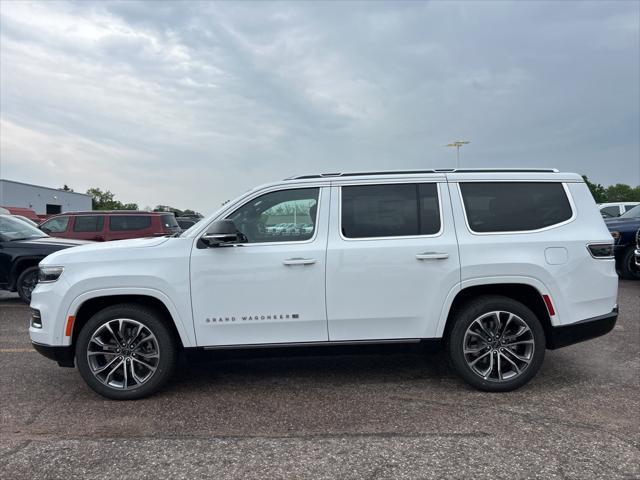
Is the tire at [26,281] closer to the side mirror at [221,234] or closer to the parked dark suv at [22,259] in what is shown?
the parked dark suv at [22,259]

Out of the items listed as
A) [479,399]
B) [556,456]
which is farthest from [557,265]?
[556,456]

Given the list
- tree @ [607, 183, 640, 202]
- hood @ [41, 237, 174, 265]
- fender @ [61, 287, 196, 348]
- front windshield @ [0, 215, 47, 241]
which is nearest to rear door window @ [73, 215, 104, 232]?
front windshield @ [0, 215, 47, 241]

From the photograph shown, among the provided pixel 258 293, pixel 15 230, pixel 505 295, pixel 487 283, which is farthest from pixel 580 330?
pixel 15 230

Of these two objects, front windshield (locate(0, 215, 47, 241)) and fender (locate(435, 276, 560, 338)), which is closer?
fender (locate(435, 276, 560, 338))

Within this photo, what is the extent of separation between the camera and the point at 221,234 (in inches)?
154

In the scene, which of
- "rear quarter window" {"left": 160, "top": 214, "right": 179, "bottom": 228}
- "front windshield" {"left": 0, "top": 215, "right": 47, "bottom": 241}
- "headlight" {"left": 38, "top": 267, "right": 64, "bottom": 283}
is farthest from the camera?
"rear quarter window" {"left": 160, "top": 214, "right": 179, "bottom": 228}

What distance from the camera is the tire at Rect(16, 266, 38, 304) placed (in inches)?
329

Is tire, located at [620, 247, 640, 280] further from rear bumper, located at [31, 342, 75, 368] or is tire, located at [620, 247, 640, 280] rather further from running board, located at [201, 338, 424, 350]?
rear bumper, located at [31, 342, 75, 368]

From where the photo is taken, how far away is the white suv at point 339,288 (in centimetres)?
403

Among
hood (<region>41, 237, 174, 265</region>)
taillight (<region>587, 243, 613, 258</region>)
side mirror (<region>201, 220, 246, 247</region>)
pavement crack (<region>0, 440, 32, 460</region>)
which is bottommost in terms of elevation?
pavement crack (<region>0, 440, 32, 460</region>)

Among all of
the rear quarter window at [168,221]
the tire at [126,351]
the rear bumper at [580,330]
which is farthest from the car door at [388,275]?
the rear quarter window at [168,221]

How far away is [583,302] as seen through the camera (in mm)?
4117

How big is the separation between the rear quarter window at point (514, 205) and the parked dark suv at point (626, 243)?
23.7 feet

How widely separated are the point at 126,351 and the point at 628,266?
34.6 ft
